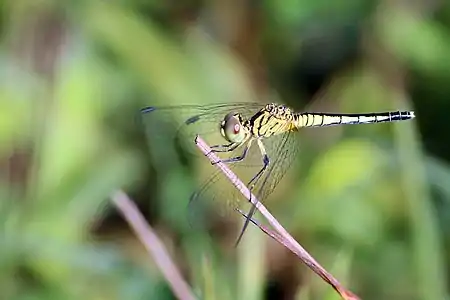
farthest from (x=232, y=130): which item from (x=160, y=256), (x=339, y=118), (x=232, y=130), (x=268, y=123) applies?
(x=339, y=118)

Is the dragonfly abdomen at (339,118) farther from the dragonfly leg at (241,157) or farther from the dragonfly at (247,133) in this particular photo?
the dragonfly leg at (241,157)

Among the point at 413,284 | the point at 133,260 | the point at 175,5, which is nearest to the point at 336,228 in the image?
the point at 413,284

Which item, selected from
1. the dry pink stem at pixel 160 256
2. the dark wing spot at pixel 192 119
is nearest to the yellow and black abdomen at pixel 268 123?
the dark wing spot at pixel 192 119

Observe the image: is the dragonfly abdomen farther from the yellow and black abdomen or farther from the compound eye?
the compound eye

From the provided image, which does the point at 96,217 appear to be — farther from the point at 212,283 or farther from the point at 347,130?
the point at 212,283

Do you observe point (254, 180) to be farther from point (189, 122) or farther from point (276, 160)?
point (189, 122)

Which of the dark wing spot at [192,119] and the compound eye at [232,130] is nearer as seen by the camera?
the compound eye at [232,130]

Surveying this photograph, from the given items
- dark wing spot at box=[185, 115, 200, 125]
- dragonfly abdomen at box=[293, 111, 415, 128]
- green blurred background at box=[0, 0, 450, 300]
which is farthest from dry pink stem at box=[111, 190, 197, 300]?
dragonfly abdomen at box=[293, 111, 415, 128]
